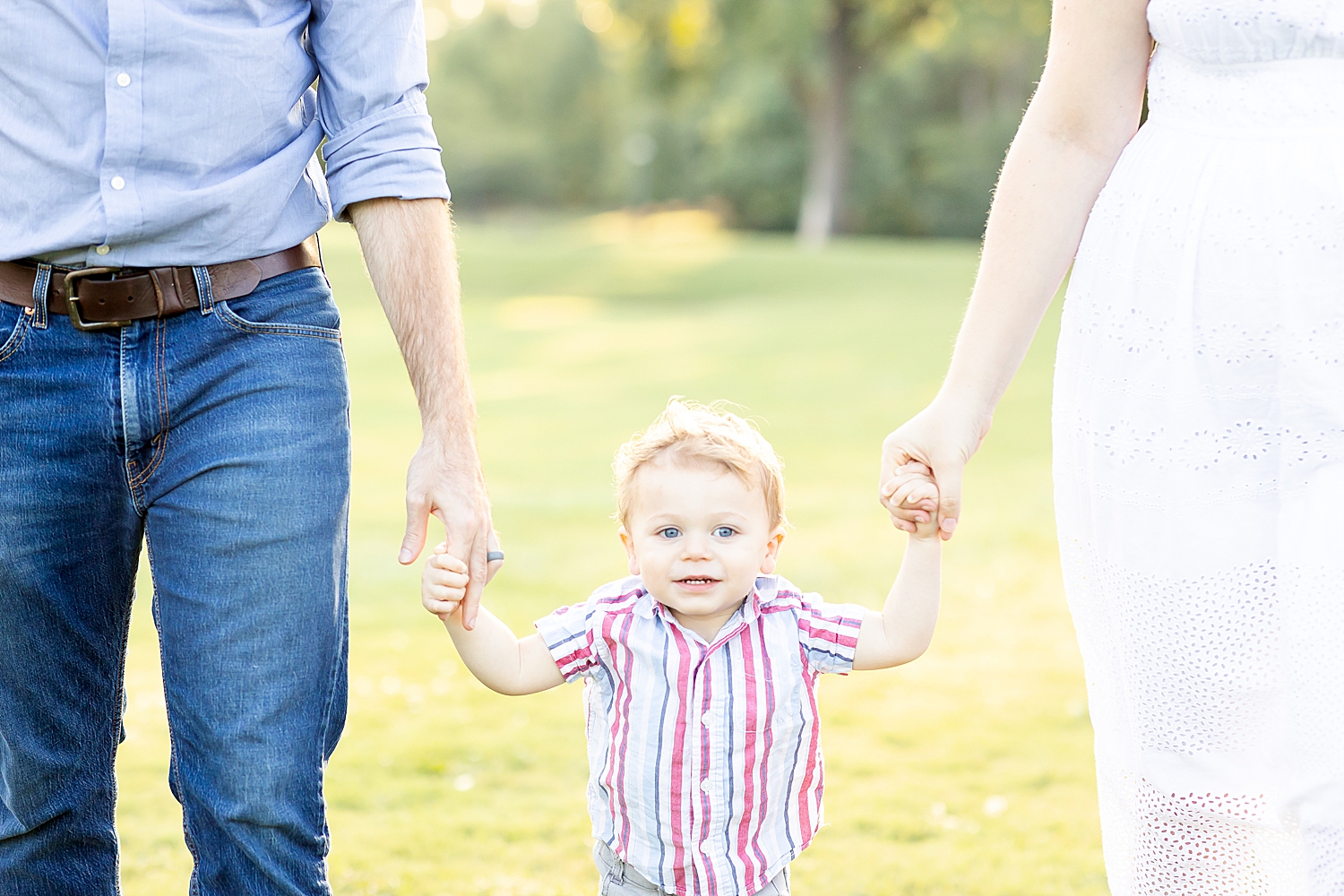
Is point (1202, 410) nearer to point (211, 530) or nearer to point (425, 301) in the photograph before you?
point (425, 301)

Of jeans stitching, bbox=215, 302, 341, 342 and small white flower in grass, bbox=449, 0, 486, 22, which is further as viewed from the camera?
small white flower in grass, bbox=449, 0, 486, 22

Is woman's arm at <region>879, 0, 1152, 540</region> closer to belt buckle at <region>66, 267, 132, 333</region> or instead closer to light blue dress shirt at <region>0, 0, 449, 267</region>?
light blue dress shirt at <region>0, 0, 449, 267</region>

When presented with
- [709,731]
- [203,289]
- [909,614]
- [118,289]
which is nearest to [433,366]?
[203,289]

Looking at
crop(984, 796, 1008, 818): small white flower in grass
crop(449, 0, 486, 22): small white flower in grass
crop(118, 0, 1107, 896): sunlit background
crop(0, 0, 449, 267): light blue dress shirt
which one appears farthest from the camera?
crop(449, 0, 486, 22): small white flower in grass

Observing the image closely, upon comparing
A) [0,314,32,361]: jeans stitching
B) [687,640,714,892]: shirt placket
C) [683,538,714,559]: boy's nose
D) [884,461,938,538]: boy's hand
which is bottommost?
[687,640,714,892]: shirt placket

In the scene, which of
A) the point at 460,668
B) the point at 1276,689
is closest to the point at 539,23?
the point at 460,668

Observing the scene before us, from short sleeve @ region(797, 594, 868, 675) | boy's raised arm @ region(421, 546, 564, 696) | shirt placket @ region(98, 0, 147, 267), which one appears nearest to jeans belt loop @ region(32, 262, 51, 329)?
shirt placket @ region(98, 0, 147, 267)

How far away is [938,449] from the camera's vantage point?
7.12 ft

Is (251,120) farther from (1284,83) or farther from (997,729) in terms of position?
(997,729)

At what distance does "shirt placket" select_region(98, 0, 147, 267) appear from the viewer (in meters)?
2.13

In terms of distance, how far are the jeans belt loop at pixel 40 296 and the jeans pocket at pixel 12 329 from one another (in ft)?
0.04

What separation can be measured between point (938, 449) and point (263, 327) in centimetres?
109

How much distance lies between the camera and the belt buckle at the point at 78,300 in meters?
2.16

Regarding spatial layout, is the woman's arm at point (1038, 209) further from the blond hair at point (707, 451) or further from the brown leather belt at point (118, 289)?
the brown leather belt at point (118, 289)
